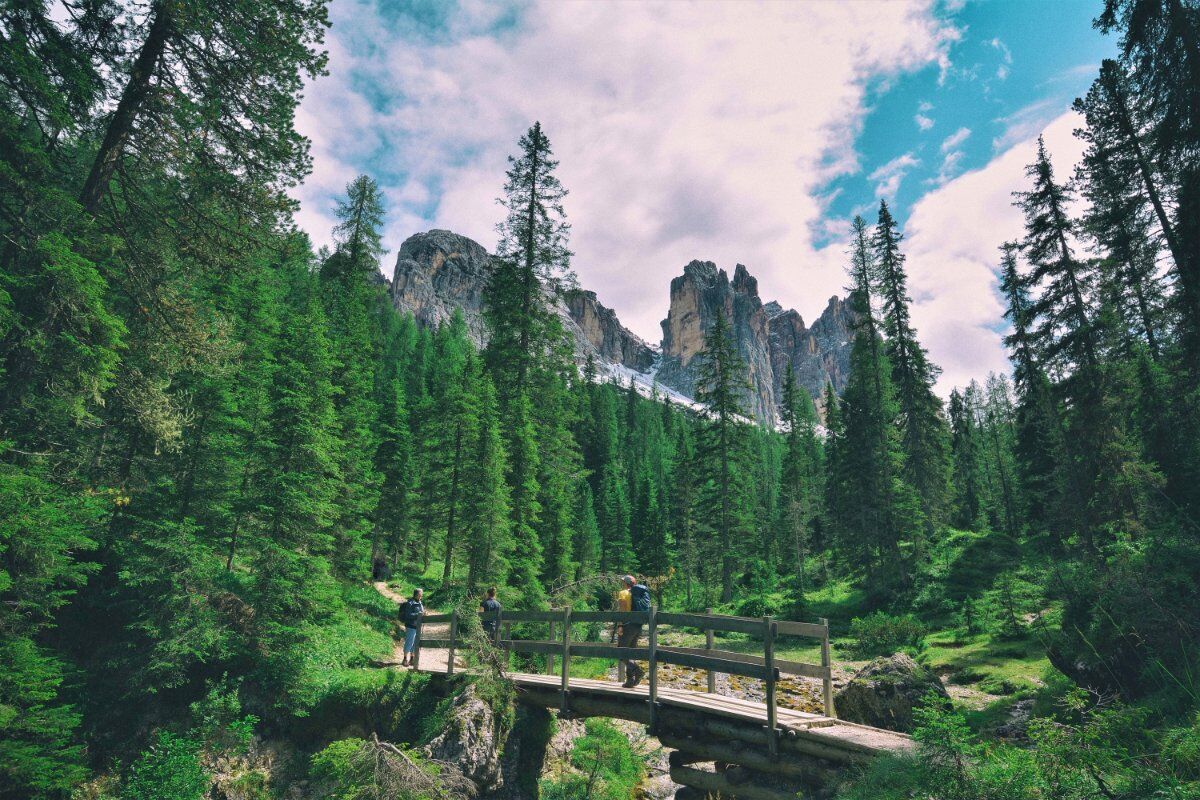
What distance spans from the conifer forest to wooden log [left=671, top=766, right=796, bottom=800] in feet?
5.82

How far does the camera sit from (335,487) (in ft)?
66.8

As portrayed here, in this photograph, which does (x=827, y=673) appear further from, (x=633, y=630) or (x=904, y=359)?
(x=904, y=359)

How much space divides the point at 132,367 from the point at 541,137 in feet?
73.2

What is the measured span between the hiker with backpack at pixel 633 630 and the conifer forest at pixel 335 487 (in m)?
2.53

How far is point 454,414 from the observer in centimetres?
2939

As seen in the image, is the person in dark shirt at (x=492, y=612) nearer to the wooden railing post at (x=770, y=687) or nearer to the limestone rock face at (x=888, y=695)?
the wooden railing post at (x=770, y=687)

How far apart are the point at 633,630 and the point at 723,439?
23786mm

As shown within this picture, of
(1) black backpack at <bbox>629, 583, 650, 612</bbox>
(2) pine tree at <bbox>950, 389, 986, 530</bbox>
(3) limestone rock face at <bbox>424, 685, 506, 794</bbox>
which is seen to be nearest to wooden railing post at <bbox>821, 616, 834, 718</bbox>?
(1) black backpack at <bbox>629, 583, 650, 612</bbox>

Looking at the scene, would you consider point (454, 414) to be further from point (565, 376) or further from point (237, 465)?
point (237, 465)

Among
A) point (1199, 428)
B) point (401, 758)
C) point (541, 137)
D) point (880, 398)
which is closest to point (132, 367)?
point (401, 758)

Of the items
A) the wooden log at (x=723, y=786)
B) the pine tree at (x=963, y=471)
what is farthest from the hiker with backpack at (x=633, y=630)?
the pine tree at (x=963, y=471)

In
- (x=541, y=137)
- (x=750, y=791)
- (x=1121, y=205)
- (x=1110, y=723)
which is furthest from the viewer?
(x=541, y=137)

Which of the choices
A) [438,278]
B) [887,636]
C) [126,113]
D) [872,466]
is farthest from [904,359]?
[438,278]

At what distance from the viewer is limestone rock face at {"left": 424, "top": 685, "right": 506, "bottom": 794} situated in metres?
11.3
